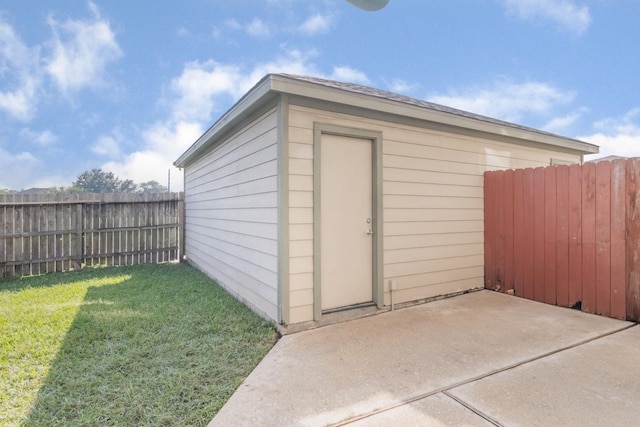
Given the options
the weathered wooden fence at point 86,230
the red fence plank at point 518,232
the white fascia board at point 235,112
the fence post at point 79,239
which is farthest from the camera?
the fence post at point 79,239

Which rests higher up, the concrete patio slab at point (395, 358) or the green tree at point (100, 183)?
the green tree at point (100, 183)

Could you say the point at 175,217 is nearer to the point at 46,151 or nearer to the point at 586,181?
the point at 586,181

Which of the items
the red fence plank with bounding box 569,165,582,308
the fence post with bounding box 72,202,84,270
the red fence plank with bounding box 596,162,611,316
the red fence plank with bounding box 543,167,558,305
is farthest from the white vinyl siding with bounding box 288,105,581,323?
the fence post with bounding box 72,202,84,270

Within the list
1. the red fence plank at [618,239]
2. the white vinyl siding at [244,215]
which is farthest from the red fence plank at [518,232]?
the white vinyl siding at [244,215]

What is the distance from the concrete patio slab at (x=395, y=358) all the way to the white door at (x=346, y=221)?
40 cm

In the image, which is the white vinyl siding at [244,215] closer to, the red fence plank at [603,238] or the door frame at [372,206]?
the door frame at [372,206]

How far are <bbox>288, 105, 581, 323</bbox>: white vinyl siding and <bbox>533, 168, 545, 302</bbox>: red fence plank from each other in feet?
2.39

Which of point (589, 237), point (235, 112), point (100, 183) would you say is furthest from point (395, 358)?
point (100, 183)

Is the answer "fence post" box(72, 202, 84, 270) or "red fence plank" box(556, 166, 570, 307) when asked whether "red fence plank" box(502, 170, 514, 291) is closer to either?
"red fence plank" box(556, 166, 570, 307)

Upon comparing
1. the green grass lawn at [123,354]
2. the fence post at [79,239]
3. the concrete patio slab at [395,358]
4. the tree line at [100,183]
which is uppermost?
the tree line at [100,183]

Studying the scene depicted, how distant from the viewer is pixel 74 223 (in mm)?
6797

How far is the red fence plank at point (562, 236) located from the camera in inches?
158

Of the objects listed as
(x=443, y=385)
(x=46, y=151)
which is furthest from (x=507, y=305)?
(x=46, y=151)

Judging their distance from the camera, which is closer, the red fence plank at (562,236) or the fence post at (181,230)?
the red fence plank at (562,236)
